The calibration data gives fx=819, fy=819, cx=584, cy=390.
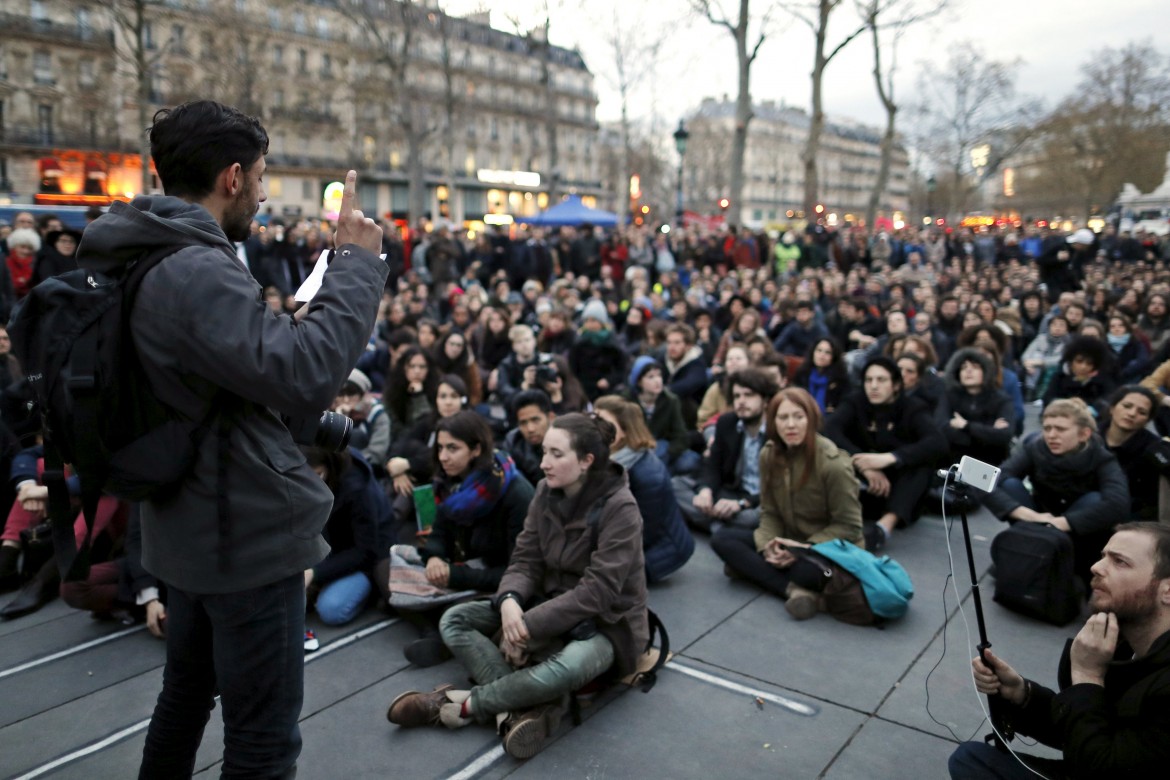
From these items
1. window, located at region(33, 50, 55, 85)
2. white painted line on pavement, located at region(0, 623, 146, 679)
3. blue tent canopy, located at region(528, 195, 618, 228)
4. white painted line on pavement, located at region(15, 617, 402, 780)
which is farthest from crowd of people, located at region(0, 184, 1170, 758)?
window, located at region(33, 50, 55, 85)

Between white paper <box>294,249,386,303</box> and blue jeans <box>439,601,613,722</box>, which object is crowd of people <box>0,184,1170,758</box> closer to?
blue jeans <box>439,601,613,722</box>

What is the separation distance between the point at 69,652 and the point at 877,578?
13.5ft

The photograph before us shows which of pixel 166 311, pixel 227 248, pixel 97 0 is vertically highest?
pixel 97 0

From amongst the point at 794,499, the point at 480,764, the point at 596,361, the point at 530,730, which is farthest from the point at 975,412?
the point at 480,764

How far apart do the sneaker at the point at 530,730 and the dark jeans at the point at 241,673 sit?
125 centimetres

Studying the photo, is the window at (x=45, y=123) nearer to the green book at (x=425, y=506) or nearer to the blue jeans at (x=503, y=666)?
the green book at (x=425, y=506)

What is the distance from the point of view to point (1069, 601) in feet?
14.0

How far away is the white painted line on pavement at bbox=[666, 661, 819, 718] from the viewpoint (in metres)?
3.47

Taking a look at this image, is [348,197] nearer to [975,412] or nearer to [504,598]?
[504,598]

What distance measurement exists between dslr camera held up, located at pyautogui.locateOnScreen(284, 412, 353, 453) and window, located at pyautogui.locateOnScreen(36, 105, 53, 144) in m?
47.7

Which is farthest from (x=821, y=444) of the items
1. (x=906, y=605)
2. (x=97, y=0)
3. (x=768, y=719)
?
(x=97, y=0)

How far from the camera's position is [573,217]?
2212 centimetres

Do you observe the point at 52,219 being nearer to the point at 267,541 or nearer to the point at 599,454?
the point at 599,454

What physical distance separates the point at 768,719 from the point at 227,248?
278 centimetres
